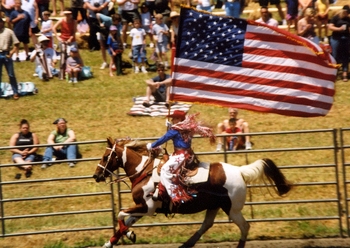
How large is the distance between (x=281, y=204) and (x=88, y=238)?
347 cm

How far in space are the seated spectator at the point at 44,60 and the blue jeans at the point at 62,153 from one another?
249 inches

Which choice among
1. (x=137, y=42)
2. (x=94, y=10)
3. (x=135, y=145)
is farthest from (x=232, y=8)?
(x=135, y=145)

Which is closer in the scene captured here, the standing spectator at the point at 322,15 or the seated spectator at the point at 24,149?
the seated spectator at the point at 24,149

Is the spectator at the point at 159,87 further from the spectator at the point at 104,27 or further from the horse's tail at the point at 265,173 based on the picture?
the horse's tail at the point at 265,173

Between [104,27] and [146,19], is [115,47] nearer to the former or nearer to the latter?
[104,27]

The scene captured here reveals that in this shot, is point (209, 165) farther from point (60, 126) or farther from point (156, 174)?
point (60, 126)

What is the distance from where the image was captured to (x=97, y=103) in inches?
925

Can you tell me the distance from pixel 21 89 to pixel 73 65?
4.98 ft

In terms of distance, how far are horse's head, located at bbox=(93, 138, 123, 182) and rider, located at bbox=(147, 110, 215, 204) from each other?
713mm

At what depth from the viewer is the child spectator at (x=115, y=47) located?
2477 cm

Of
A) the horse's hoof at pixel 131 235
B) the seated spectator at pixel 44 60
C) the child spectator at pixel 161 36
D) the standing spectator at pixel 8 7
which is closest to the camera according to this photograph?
the horse's hoof at pixel 131 235

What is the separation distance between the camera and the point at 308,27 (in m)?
23.2

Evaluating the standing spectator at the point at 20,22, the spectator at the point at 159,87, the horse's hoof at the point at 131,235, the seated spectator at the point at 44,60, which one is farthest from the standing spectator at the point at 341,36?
the horse's hoof at the point at 131,235

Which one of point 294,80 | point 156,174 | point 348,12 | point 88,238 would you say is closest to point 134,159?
point 156,174
